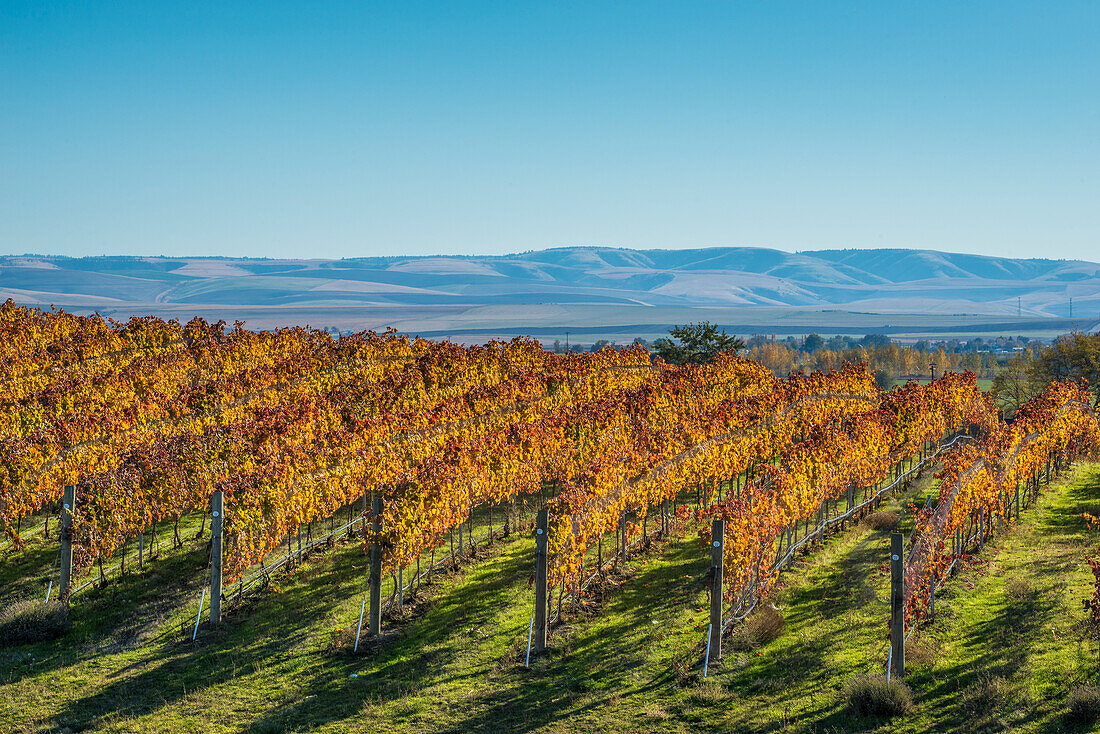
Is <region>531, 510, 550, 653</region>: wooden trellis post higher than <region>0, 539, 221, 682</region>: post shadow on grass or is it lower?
higher

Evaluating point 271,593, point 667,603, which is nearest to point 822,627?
point 667,603

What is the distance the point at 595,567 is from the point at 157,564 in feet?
29.9

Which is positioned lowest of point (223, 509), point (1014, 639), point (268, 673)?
point (268, 673)

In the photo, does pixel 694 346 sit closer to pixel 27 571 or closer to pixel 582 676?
pixel 27 571

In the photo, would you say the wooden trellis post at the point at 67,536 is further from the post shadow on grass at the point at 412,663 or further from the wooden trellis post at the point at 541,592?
the wooden trellis post at the point at 541,592


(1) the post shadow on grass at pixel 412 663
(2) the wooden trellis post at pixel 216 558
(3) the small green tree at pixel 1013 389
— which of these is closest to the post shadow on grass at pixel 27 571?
(2) the wooden trellis post at pixel 216 558

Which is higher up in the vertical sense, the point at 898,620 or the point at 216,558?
the point at 898,620

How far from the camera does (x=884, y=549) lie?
65.6 ft

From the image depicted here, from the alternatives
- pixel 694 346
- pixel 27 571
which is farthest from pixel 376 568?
pixel 694 346

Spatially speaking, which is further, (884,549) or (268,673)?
(884,549)

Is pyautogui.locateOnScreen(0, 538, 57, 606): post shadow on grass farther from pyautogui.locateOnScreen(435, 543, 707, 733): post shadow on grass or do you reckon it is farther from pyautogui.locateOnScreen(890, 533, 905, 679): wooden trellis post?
pyautogui.locateOnScreen(890, 533, 905, 679): wooden trellis post

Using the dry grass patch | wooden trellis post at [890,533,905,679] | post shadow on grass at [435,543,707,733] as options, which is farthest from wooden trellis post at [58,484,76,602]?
wooden trellis post at [890,533,905,679]

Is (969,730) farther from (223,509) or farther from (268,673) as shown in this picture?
(223,509)

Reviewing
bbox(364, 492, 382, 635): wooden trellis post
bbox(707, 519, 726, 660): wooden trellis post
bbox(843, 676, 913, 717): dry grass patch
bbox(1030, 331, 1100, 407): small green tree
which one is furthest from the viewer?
bbox(1030, 331, 1100, 407): small green tree
